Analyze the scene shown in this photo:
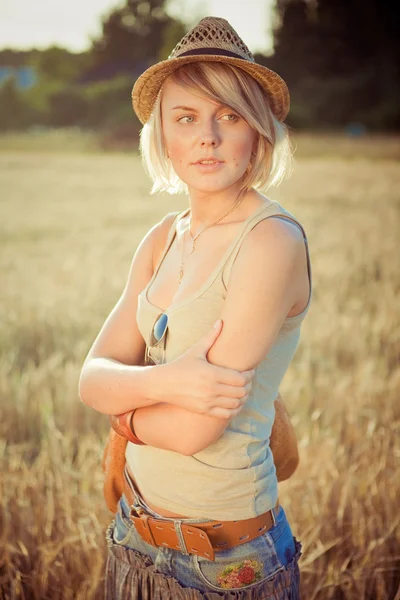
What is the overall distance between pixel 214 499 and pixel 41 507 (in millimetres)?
1188

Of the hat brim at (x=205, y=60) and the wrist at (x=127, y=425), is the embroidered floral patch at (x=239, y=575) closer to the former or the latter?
the wrist at (x=127, y=425)

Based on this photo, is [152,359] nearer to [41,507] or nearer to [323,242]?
[41,507]

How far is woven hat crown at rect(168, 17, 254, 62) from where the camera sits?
1.34m

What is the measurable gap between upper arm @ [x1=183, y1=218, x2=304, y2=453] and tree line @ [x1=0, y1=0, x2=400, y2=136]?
27.6 metres

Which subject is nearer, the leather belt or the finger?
the finger

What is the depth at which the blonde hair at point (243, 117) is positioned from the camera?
1.34 metres

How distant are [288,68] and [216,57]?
36.7 metres

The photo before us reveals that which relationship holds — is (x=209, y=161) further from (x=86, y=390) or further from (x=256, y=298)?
(x=86, y=390)

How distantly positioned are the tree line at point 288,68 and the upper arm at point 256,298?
27.6 meters

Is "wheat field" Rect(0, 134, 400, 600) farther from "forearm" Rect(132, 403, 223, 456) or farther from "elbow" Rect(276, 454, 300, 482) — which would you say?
"forearm" Rect(132, 403, 223, 456)

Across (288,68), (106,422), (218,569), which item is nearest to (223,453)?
(218,569)

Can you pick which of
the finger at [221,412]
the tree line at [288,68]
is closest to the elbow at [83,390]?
the finger at [221,412]

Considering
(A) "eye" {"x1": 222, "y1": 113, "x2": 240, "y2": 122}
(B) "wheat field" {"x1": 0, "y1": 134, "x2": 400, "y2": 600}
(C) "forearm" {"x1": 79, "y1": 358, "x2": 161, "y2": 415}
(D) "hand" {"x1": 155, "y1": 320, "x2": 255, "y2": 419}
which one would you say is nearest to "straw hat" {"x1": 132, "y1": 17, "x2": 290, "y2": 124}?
(A) "eye" {"x1": 222, "y1": 113, "x2": 240, "y2": 122}

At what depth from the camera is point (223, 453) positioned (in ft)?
4.44
